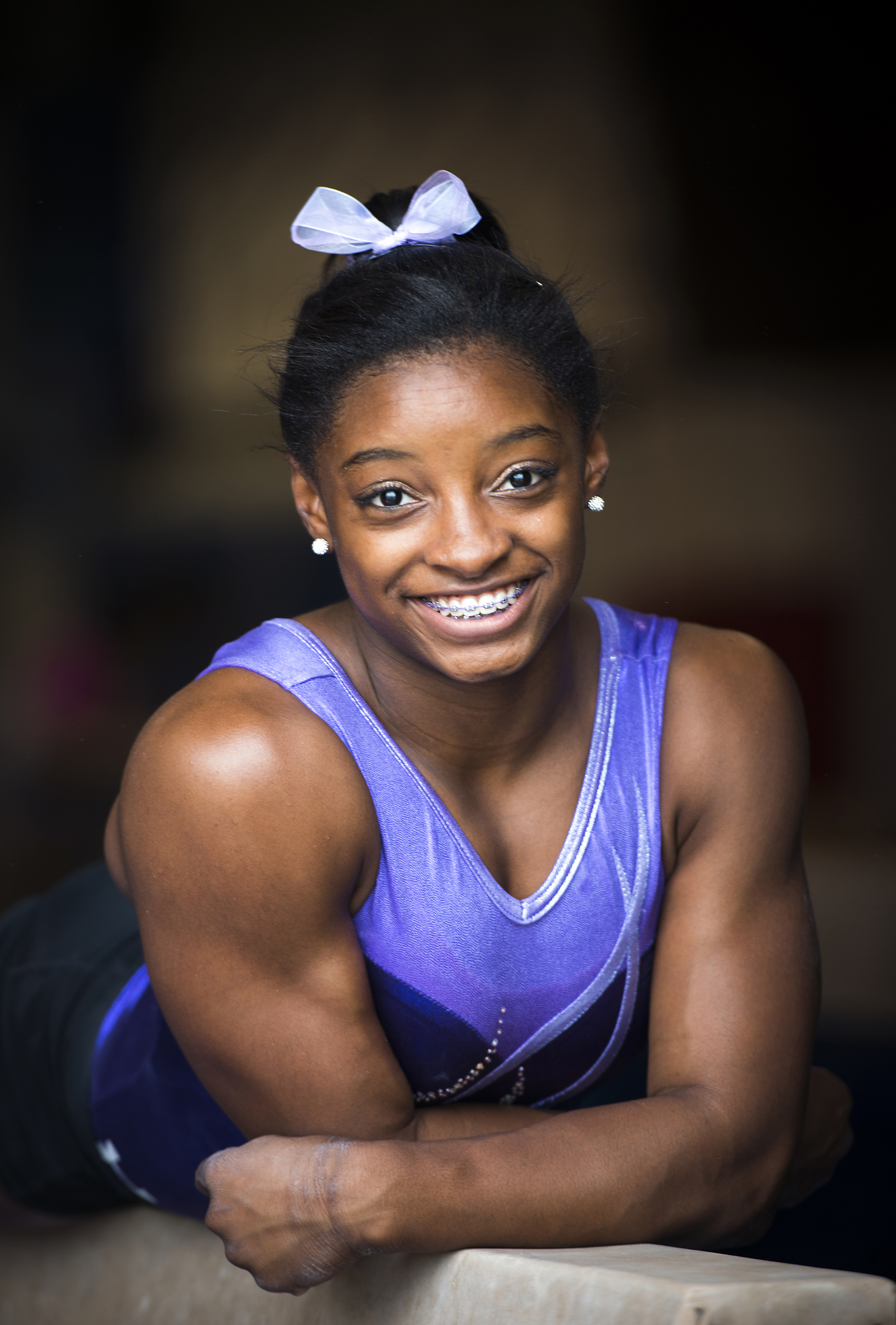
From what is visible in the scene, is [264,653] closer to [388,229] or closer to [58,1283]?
[388,229]

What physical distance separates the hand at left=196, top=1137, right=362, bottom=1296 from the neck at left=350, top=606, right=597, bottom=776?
13.1 inches

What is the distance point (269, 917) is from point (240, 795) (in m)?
0.10

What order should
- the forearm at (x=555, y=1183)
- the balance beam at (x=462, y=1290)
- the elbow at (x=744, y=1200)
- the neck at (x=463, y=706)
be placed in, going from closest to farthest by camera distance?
the balance beam at (x=462, y=1290) → the forearm at (x=555, y=1183) → the elbow at (x=744, y=1200) → the neck at (x=463, y=706)

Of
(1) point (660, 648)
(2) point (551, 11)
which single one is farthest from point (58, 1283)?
(2) point (551, 11)

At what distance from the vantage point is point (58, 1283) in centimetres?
148

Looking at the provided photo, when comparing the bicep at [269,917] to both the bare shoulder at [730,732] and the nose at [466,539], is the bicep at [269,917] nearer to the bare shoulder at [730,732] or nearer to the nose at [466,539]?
the nose at [466,539]

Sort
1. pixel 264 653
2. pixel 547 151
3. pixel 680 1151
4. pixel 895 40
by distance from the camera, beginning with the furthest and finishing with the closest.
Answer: pixel 547 151 → pixel 895 40 → pixel 264 653 → pixel 680 1151

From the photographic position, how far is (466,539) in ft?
3.21

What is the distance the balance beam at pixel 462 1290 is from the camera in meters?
0.78

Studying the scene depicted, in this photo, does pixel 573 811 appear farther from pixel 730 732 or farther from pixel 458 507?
pixel 458 507

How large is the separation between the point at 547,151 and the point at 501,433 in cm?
153

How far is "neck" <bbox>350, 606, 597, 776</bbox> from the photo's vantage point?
111cm

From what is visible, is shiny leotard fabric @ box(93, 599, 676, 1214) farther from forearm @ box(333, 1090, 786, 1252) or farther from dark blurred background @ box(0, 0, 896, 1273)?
dark blurred background @ box(0, 0, 896, 1273)

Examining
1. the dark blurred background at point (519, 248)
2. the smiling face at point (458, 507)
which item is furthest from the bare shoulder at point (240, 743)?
the dark blurred background at point (519, 248)
